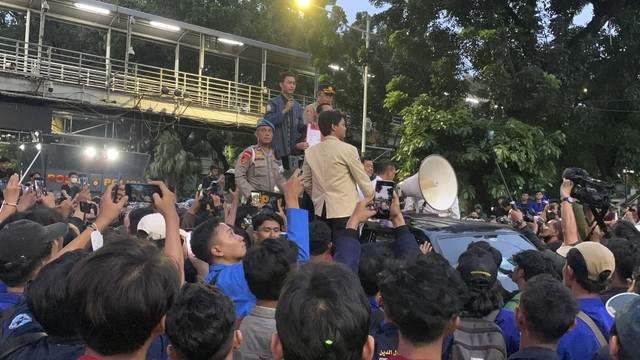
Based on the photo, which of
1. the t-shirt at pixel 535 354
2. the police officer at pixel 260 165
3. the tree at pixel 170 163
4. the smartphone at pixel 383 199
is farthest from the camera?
the tree at pixel 170 163

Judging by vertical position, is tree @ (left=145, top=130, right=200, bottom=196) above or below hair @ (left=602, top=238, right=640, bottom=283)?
above

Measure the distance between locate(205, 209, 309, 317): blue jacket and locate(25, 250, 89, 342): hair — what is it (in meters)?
1.00

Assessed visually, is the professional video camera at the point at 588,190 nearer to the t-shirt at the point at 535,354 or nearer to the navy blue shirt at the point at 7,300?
the t-shirt at the point at 535,354

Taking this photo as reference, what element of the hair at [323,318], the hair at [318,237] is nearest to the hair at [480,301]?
the hair at [323,318]

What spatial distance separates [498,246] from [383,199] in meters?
2.59

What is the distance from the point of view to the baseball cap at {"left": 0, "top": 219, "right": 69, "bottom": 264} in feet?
8.90

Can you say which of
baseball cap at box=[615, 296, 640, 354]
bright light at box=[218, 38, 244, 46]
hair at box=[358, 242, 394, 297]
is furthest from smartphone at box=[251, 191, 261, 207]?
bright light at box=[218, 38, 244, 46]

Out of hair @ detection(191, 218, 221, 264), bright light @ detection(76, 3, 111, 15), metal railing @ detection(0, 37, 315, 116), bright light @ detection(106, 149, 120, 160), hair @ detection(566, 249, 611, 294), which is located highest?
bright light @ detection(76, 3, 111, 15)

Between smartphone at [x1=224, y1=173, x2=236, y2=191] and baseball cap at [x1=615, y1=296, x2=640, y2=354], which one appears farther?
smartphone at [x1=224, y1=173, x2=236, y2=191]

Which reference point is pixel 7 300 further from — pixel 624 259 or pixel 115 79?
pixel 115 79

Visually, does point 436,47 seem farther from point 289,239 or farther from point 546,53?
point 289,239

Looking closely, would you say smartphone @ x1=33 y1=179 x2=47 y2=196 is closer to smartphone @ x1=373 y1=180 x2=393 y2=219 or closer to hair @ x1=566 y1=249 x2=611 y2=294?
smartphone @ x1=373 y1=180 x2=393 y2=219

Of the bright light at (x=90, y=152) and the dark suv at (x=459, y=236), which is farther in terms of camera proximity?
the bright light at (x=90, y=152)

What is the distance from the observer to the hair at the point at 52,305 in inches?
79.6
